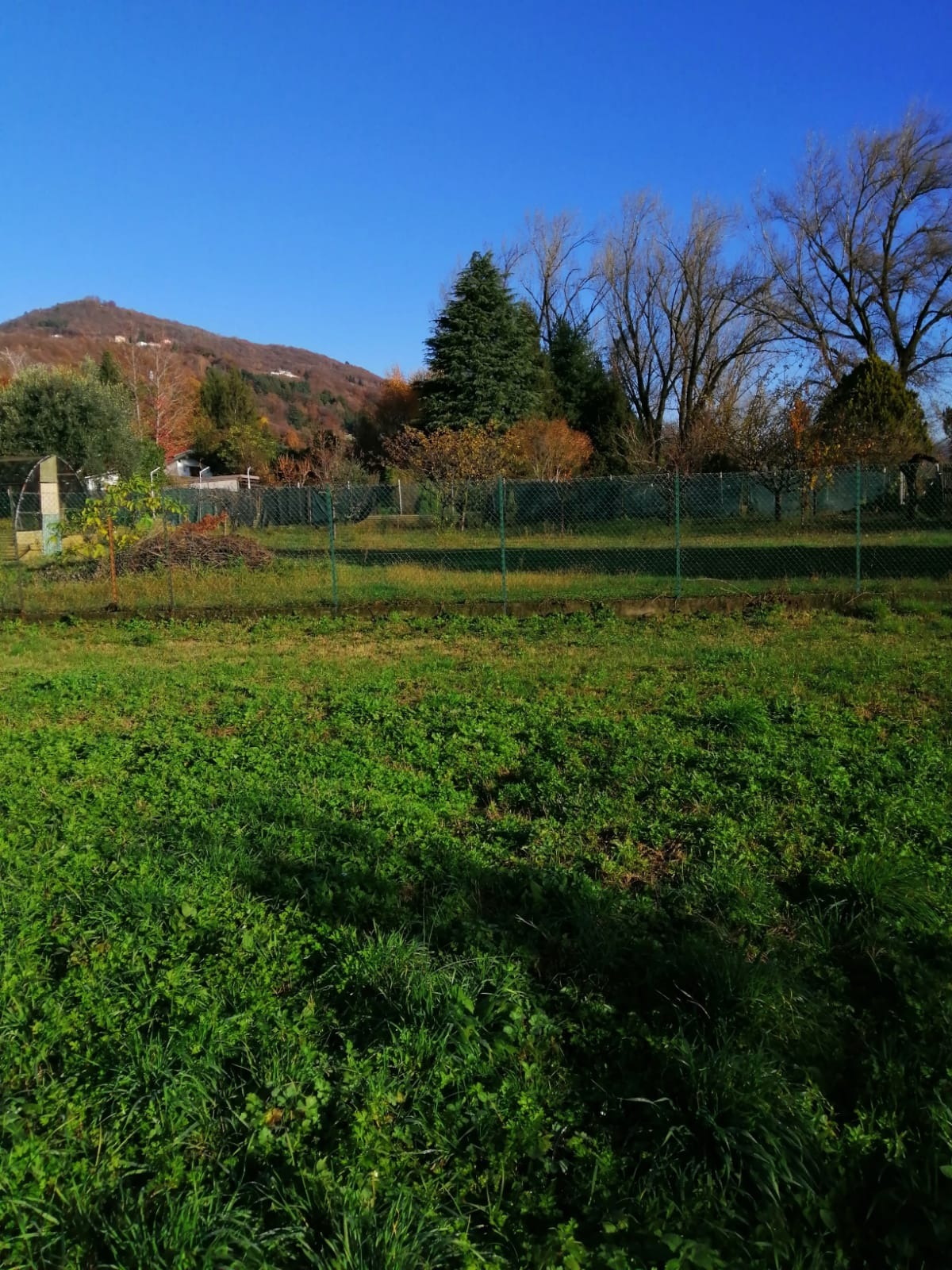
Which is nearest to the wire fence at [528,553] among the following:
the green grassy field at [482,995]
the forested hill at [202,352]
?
the green grassy field at [482,995]

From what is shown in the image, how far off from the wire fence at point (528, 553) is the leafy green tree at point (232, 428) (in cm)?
2917

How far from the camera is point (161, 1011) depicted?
2758 millimetres

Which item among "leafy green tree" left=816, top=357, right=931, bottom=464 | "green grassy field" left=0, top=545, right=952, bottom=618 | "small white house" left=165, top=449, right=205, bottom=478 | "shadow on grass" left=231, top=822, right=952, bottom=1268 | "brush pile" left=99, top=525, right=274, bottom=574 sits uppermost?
"small white house" left=165, top=449, right=205, bottom=478

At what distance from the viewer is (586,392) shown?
1638 inches

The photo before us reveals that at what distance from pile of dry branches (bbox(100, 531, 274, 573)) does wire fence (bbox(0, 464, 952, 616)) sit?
0.14 ft

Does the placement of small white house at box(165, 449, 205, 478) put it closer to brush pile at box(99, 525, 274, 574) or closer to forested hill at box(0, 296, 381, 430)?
forested hill at box(0, 296, 381, 430)

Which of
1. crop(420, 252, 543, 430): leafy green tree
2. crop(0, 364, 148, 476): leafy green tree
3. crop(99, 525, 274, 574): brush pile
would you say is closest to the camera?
crop(99, 525, 274, 574): brush pile

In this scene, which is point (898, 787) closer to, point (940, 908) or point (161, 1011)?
point (940, 908)

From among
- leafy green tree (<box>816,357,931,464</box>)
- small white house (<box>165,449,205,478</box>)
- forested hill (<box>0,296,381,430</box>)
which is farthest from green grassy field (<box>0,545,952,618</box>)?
forested hill (<box>0,296,381,430</box>)

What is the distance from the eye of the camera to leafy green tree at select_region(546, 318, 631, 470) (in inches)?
1609

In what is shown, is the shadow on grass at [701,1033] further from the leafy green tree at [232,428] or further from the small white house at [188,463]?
the small white house at [188,463]

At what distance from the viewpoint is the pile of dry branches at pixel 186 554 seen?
1495 centimetres

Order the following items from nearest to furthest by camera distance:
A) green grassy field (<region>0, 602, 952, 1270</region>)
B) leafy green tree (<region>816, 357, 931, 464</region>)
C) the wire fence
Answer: green grassy field (<region>0, 602, 952, 1270</region>) < the wire fence < leafy green tree (<region>816, 357, 931, 464</region>)

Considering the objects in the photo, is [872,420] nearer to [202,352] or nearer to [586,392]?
[586,392]
